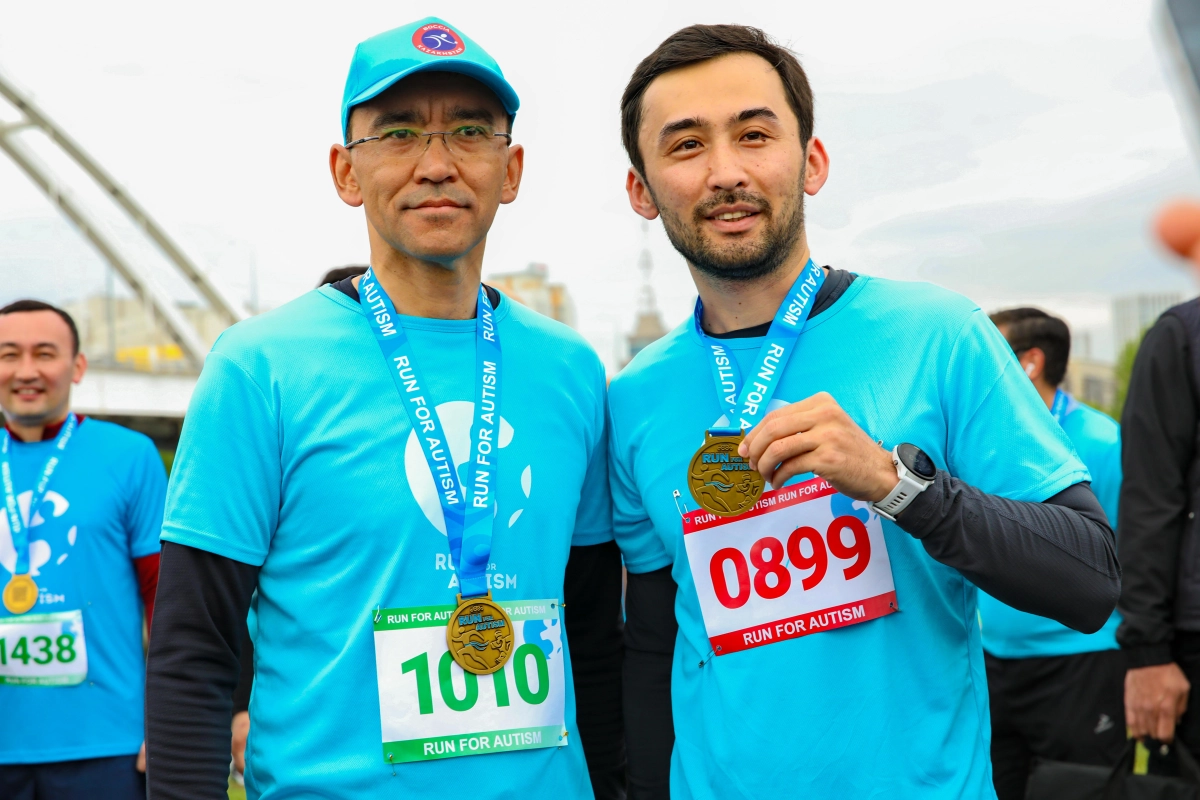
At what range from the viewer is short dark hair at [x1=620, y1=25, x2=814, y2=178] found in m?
2.51

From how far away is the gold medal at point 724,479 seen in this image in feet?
7.43

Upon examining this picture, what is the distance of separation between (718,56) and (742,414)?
0.83 metres

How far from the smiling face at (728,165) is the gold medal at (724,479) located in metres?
0.39

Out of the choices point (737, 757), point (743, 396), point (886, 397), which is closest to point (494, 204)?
point (743, 396)

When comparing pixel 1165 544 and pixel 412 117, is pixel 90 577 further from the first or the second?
pixel 1165 544

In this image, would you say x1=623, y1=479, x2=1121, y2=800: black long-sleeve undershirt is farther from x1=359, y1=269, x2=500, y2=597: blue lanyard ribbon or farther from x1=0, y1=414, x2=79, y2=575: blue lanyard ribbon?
x1=0, y1=414, x2=79, y2=575: blue lanyard ribbon

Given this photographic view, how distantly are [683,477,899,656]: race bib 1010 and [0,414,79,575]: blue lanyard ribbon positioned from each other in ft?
11.5

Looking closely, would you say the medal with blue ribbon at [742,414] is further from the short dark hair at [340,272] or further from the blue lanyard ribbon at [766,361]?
the short dark hair at [340,272]

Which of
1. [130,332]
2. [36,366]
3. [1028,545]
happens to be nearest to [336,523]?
[1028,545]

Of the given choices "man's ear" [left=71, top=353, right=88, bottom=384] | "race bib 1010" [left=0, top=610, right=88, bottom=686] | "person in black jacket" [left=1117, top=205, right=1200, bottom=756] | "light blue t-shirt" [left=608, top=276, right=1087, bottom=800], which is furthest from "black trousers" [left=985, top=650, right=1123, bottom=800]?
"man's ear" [left=71, top=353, right=88, bottom=384]

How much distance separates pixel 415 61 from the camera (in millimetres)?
2295

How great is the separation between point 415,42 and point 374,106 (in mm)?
162

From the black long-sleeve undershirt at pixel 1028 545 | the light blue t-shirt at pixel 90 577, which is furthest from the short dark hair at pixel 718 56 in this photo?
the light blue t-shirt at pixel 90 577

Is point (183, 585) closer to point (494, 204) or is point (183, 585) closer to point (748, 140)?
point (494, 204)
